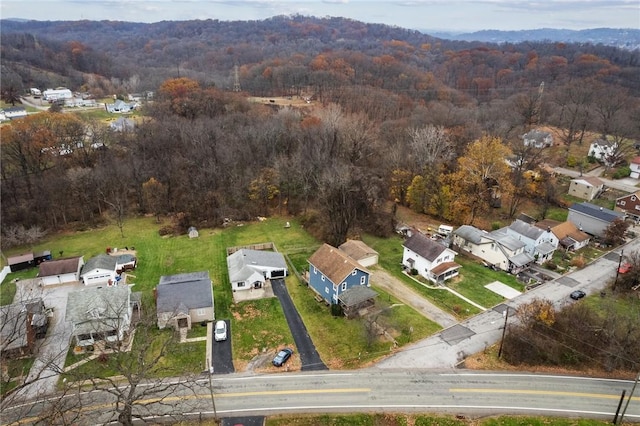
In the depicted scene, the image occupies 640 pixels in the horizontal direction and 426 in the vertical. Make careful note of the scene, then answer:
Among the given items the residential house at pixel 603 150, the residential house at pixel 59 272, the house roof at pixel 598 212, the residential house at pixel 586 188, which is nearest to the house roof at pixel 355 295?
the residential house at pixel 59 272

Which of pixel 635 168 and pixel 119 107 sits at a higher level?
pixel 119 107

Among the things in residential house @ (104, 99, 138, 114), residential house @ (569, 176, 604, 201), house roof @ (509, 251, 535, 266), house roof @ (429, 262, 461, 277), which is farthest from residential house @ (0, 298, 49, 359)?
residential house @ (104, 99, 138, 114)

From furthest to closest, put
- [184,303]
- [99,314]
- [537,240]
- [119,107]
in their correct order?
[119,107] < [537,240] < [184,303] < [99,314]

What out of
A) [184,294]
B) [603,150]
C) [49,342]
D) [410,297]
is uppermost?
[603,150]

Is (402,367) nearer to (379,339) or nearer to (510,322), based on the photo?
(379,339)

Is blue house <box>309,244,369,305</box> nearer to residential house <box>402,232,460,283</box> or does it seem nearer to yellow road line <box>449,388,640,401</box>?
residential house <box>402,232,460,283</box>

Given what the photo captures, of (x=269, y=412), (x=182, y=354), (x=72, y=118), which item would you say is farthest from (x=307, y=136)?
(x=269, y=412)

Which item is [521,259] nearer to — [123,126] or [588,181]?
[588,181]

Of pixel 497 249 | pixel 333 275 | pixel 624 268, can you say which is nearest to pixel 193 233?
pixel 333 275
